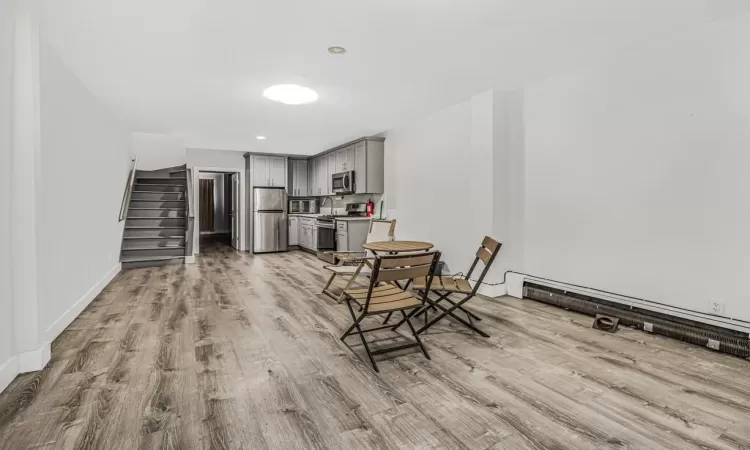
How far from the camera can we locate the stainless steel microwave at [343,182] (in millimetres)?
7512

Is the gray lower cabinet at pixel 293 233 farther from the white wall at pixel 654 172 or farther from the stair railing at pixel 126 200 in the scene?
the white wall at pixel 654 172

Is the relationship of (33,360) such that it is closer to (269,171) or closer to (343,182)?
(343,182)

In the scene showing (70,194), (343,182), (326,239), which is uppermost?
(343,182)

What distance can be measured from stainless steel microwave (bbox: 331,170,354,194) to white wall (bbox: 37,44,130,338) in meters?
3.91

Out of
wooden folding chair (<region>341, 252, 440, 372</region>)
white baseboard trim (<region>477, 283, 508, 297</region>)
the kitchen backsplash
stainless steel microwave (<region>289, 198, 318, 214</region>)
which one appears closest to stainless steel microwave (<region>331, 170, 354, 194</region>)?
the kitchen backsplash

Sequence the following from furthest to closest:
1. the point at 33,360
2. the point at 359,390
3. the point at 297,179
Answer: the point at 297,179, the point at 33,360, the point at 359,390

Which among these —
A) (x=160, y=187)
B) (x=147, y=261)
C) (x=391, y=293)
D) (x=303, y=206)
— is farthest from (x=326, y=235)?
(x=391, y=293)

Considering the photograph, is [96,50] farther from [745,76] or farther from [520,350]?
[745,76]

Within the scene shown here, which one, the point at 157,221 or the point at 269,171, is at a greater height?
the point at 269,171

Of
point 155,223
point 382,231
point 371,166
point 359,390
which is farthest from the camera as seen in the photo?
point 155,223

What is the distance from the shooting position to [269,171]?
30.3 feet

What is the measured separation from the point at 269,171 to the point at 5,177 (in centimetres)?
689

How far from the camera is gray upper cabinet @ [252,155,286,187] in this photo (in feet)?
29.8

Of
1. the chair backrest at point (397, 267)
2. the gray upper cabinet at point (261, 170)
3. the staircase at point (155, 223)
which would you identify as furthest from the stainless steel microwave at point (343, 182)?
the chair backrest at point (397, 267)
